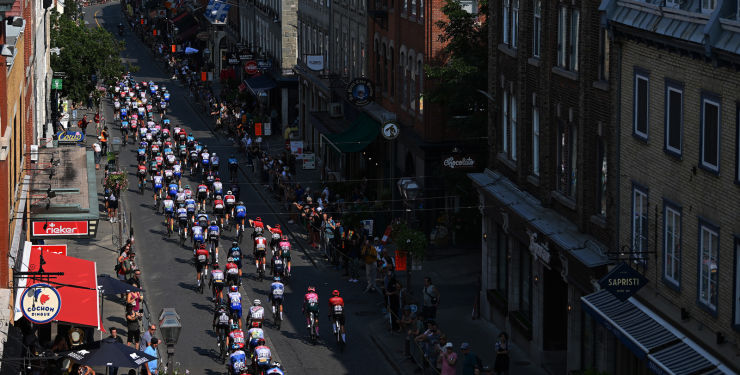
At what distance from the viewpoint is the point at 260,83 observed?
9431cm

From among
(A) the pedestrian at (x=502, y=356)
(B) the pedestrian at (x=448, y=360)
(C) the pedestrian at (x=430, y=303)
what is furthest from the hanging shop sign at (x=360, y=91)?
(B) the pedestrian at (x=448, y=360)

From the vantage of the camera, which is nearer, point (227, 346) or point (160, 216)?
point (227, 346)

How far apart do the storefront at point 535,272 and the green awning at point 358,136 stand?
16.5 meters

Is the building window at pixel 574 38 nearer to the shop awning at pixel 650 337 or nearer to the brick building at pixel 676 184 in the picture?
the brick building at pixel 676 184

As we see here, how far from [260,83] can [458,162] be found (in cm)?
4691

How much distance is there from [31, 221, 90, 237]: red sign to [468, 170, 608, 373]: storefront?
1139cm

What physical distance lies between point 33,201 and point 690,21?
17.8m

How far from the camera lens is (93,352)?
106ft

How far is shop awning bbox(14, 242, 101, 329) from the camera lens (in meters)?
32.9

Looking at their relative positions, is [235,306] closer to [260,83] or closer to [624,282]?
[624,282]

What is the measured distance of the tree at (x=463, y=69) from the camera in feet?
162

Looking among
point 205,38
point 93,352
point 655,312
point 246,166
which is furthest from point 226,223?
point 205,38

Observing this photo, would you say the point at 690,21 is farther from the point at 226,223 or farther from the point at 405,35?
the point at 226,223

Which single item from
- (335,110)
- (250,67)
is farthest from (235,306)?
(250,67)
